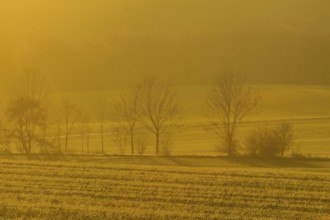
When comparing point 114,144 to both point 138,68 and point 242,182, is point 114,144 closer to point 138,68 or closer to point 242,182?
point 242,182

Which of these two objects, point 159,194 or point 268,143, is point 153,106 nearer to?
point 268,143

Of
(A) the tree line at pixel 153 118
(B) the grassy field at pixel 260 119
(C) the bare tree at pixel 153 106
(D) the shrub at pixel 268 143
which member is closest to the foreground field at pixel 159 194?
(D) the shrub at pixel 268 143

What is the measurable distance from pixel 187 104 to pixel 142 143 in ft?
104

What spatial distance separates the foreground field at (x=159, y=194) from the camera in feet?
45.1

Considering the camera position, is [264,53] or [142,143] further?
[264,53]

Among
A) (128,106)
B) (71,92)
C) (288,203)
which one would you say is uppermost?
(71,92)

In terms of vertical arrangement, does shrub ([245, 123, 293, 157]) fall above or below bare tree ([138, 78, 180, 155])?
below

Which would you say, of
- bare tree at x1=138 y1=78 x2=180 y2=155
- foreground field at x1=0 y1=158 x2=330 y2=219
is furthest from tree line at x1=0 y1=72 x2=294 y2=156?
foreground field at x1=0 y1=158 x2=330 y2=219

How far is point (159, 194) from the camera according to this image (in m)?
16.1

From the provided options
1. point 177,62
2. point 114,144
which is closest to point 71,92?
point 177,62

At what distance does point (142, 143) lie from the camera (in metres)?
42.4

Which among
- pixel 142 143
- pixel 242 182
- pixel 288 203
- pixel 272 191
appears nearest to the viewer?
pixel 288 203

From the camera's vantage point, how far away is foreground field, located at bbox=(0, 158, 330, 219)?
1373cm

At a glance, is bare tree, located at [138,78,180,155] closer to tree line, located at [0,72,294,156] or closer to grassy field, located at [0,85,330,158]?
tree line, located at [0,72,294,156]
